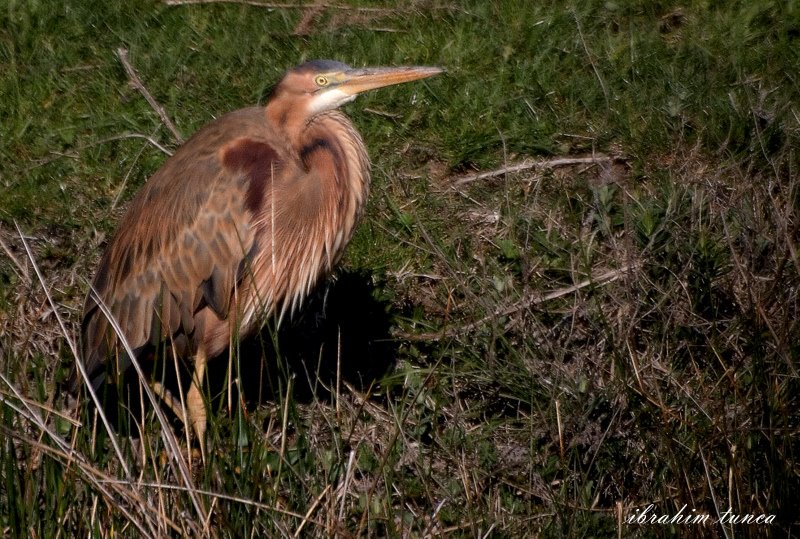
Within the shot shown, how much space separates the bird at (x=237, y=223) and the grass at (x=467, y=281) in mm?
286

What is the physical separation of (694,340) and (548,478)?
798 mm

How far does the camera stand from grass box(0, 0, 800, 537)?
3.70 m

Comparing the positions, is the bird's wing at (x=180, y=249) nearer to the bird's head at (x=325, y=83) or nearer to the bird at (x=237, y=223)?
the bird at (x=237, y=223)

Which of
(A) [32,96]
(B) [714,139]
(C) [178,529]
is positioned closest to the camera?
(C) [178,529]

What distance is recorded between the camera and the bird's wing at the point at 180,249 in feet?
15.3

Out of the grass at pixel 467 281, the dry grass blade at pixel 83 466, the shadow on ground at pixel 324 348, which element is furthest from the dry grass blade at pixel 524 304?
the dry grass blade at pixel 83 466

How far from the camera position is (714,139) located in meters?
5.69

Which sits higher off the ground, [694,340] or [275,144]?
[275,144]

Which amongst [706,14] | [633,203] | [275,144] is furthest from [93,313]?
[706,14]

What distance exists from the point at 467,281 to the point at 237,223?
104 centimetres

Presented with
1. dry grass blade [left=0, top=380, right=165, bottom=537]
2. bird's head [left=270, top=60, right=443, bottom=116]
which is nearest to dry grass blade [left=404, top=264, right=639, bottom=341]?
bird's head [left=270, top=60, right=443, bottom=116]

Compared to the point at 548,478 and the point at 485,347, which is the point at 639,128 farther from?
the point at 548,478

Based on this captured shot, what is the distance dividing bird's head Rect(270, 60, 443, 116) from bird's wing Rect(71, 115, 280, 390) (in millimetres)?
272

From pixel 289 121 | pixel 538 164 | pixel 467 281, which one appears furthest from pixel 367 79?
pixel 538 164
